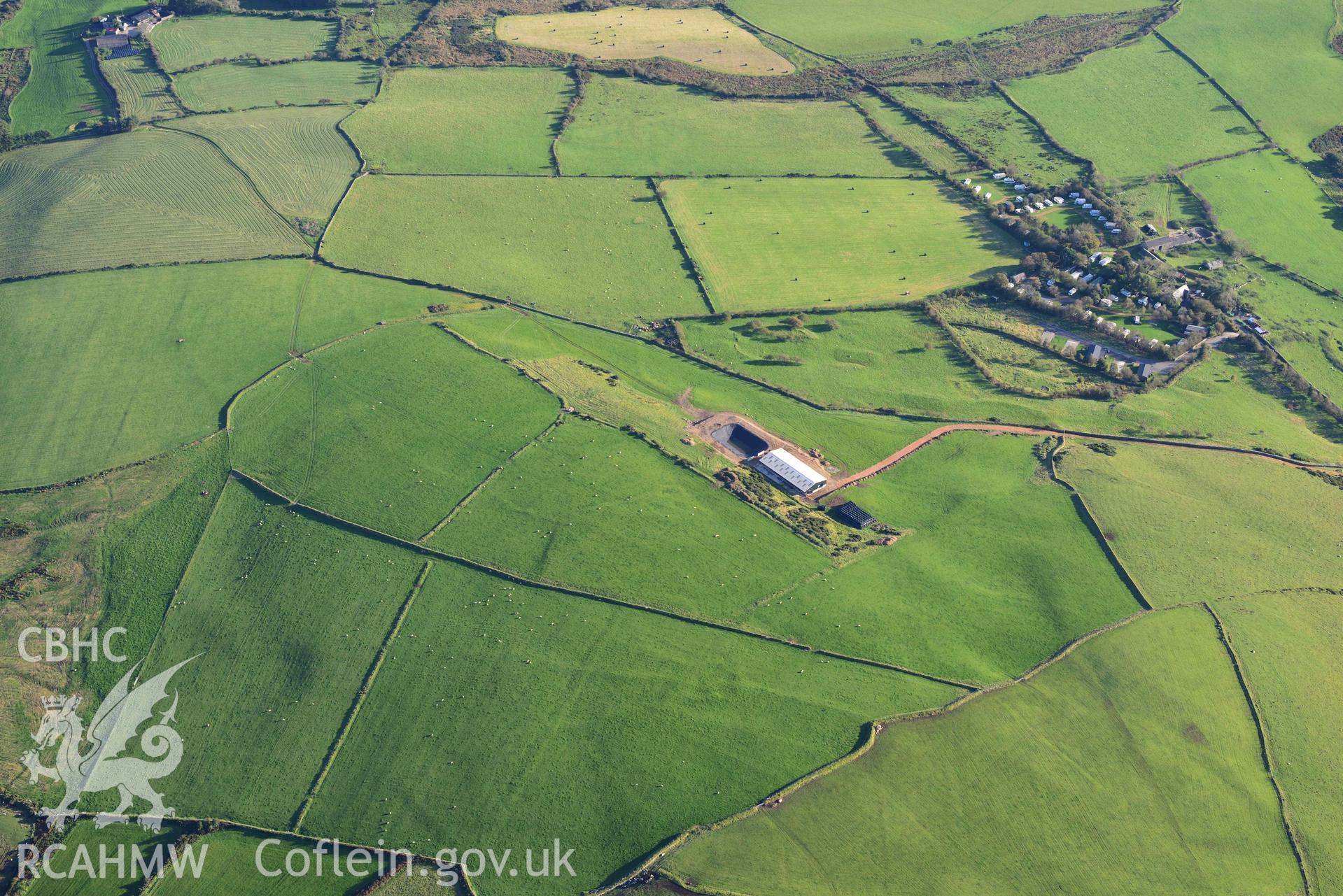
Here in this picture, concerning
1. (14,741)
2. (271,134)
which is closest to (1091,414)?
(14,741)

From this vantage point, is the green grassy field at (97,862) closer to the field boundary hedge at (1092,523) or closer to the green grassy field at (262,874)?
the green grassy field at (262,874)

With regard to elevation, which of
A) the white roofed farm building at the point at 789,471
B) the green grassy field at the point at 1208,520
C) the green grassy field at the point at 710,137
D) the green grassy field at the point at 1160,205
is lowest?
the green grassy field at the point at 1208,520

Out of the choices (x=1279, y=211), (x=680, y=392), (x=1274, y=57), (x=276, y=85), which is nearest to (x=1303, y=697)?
(x=680, y=392)

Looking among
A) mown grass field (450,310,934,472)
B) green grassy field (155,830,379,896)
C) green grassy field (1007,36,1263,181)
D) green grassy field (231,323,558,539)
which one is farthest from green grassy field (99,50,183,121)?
green grassy field (1007,36,1263,181)

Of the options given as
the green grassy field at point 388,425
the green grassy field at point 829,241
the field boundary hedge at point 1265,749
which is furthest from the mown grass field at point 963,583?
the green grassy field at point 388,425

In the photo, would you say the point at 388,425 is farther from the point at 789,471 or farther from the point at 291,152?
the point at 291,152

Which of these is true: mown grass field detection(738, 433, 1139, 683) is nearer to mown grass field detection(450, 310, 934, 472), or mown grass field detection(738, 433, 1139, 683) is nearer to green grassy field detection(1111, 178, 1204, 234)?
mown grass field detection(450, 310, 934, 472)
